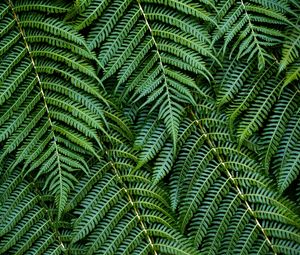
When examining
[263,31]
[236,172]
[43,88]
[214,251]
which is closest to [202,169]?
[236,172]

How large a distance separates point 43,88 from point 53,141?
0.83ft

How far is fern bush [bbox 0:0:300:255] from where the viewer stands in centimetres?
197

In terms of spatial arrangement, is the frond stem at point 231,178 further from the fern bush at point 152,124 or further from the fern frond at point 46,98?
the fern frond at point 46,98

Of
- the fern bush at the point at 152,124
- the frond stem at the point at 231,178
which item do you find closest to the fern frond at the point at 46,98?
the fern bush at the point at 152,124

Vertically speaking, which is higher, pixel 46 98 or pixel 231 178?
pixel 231 178

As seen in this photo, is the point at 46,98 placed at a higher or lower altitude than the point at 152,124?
lower

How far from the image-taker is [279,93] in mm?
1967

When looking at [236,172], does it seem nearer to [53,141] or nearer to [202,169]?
[202,169]

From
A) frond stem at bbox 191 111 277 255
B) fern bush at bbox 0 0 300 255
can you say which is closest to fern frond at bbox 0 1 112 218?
fern bush at bbox 0 0 300 255

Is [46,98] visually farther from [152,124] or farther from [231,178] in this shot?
[231,178]

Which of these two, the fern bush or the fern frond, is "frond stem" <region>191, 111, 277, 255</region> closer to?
the fern bush

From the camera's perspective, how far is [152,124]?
2076 millimetres

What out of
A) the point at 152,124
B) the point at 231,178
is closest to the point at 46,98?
the point at 152,124

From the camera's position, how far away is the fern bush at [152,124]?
77.7 inches
